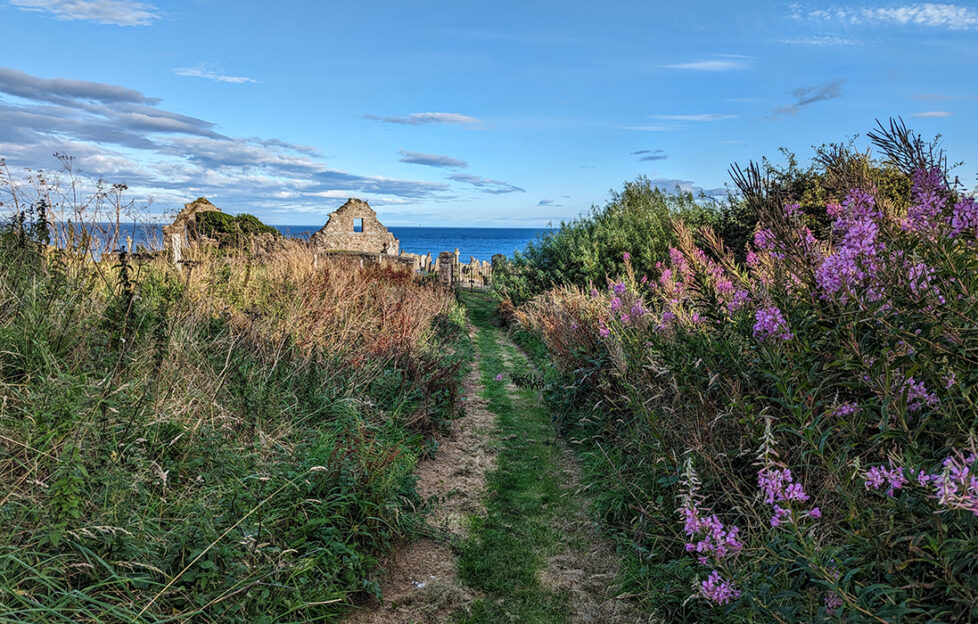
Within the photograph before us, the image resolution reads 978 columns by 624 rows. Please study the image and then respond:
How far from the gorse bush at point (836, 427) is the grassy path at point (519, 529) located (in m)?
0.67

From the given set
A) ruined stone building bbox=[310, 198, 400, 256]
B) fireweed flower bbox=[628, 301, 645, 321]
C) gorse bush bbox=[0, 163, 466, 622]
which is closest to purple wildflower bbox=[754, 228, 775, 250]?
fireweed flower bbox=[628, 301, 645, 321]

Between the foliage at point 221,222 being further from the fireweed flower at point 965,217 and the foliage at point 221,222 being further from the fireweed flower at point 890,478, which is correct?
the fireweed flower at point 890,478

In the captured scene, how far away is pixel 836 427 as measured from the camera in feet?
9.66

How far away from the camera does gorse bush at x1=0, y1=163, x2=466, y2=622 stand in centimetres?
286

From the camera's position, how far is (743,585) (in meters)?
2.55

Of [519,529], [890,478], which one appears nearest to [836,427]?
[890,478]

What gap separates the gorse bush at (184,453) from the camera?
9.37 feet

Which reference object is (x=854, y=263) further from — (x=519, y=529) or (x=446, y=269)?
(x=446, y=269)

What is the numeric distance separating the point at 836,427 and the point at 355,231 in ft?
117

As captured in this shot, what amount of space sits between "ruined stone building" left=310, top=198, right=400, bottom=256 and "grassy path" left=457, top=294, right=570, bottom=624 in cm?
2887

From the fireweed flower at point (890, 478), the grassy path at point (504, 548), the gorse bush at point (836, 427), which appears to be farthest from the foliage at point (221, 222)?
the fireweed flower at point (890, 478)

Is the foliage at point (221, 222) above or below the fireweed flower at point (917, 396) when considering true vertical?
above

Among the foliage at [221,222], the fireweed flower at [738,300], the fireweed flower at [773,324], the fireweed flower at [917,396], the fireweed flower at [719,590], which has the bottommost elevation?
the fireweed flower at [719,590]

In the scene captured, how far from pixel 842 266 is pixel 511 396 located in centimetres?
683
